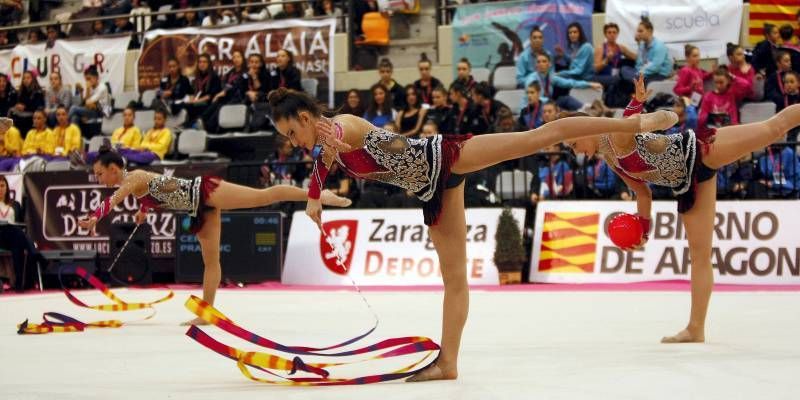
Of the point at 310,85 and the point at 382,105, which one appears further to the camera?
the point at 310,85

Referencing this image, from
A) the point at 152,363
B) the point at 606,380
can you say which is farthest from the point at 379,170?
the point at 152,363

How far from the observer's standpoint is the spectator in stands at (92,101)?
15.6 metres

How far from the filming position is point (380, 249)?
11594 mm

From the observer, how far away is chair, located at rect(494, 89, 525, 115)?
12953 mm

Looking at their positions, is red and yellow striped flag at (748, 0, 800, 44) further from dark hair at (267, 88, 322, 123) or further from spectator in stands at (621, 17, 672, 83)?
dark hair at (267, 88, 322, 123)

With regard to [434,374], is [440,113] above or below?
above

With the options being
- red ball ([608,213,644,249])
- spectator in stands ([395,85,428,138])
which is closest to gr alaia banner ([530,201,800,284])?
Answer: spectator in stands ([395,85,428,138])

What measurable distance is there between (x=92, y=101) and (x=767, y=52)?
9.69 meters

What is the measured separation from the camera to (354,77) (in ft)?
48.6

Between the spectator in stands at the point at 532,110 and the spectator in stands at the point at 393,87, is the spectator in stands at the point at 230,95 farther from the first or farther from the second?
the spectator in stands at the point at 532,110

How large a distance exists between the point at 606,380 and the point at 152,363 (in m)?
2.23

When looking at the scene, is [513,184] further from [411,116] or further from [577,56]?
[577,56]

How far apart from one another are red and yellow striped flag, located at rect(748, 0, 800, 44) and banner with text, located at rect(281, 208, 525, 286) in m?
3.97

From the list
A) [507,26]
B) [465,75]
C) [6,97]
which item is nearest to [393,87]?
[465,75]
